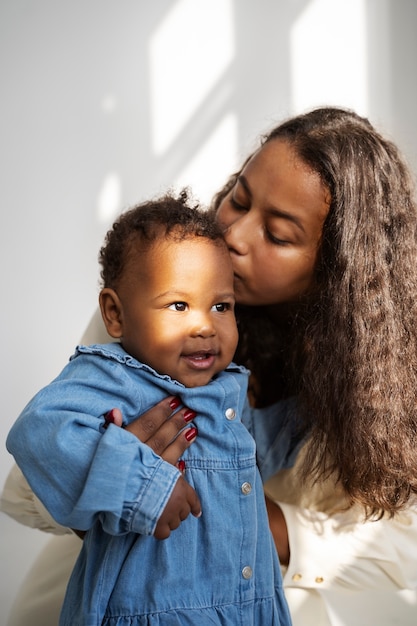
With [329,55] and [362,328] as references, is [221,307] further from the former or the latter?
[329,55]

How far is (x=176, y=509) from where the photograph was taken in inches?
43.3

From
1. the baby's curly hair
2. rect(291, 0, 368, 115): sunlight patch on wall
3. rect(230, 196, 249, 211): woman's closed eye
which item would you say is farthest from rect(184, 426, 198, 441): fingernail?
rect(291, 0, 368, 115): sunlight patch on wall

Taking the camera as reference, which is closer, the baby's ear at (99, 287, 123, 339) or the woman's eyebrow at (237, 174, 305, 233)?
the baby's ear at (99, 287, 123, 339)

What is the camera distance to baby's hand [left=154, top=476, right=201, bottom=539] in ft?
3.58

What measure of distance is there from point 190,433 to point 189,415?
0.03m

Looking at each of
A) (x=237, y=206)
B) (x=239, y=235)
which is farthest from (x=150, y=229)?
(x=237, y=206)

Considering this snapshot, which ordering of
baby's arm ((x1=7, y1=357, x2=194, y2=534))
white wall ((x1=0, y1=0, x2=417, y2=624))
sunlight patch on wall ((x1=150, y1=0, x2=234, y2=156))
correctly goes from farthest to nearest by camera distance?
1. sunlight patch on wall ((x1=150, y1=0, x2=234, y2=156))
2. white wall ((x1=0, y1=0, x2=417, y2=624))
3. baby's arm ((x1=7, y1=357, x2=194, y2=534))

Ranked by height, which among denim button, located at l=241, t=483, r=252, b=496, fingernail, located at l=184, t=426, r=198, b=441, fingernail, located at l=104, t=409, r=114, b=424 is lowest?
denim button, located at l=241, t=483, r=252, b=496

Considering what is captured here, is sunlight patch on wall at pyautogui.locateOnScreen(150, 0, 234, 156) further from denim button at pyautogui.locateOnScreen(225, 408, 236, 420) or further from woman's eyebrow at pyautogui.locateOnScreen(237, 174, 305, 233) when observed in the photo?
denim button at pyautogui.locateOnScreen(225, 408, 236, 420)

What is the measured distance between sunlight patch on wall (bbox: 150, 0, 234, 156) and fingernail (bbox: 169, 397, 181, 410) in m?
1.41

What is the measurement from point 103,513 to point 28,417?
171mm

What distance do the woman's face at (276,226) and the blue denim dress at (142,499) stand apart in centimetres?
25

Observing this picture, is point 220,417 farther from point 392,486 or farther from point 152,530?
point 392,486

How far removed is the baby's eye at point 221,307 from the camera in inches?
50.6
